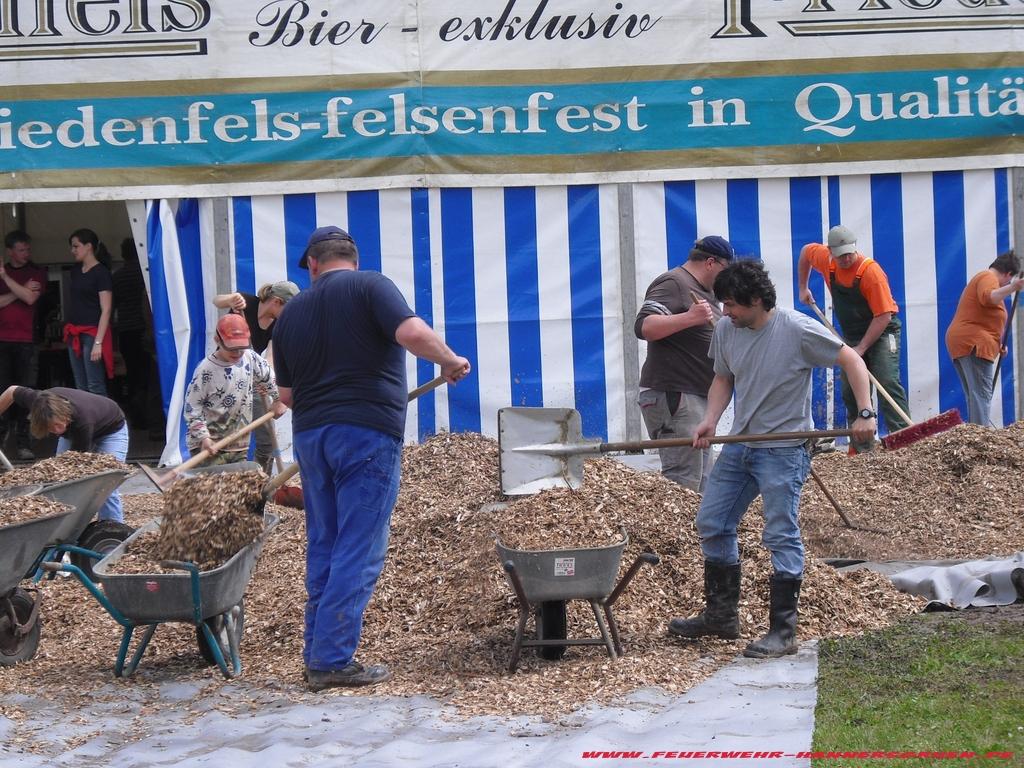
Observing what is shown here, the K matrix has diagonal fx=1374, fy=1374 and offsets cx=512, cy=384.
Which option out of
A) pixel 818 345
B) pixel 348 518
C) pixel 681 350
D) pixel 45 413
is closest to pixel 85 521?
pixel 45 413

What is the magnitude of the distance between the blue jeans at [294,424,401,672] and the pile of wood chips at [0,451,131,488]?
236 cm

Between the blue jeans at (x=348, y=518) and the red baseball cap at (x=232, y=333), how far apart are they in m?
2.86

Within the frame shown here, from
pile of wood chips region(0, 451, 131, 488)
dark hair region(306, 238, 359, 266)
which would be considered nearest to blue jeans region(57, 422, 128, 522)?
pile of wood chips region(0, 451, 131, 488)

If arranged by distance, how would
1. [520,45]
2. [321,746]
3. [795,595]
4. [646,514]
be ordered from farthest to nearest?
[520,45], [646,514], [795,595], [321,746]

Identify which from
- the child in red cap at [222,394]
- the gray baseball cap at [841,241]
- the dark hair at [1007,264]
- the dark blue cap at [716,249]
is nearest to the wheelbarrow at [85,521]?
the child in red cap at [222,394]

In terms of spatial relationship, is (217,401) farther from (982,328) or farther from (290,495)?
(982,328)

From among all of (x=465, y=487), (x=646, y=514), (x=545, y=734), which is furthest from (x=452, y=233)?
(x=545, y=734)

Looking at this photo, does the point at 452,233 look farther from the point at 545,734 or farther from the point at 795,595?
the point at 545,734

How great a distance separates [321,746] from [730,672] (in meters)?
1.70

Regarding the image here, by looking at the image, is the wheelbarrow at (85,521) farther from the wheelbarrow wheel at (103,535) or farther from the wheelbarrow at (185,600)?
the wheelbarrow at (185,600)

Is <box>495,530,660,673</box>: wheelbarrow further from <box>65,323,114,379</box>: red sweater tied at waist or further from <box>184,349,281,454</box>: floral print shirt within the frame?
<box>65,323,114,379</box>: red sweater tied at waist

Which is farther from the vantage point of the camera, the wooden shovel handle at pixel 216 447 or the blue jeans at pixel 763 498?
the wooden shovel handle at pixel 216 447

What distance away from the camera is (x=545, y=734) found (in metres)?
4.76

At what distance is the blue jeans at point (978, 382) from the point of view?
34.8 ft
